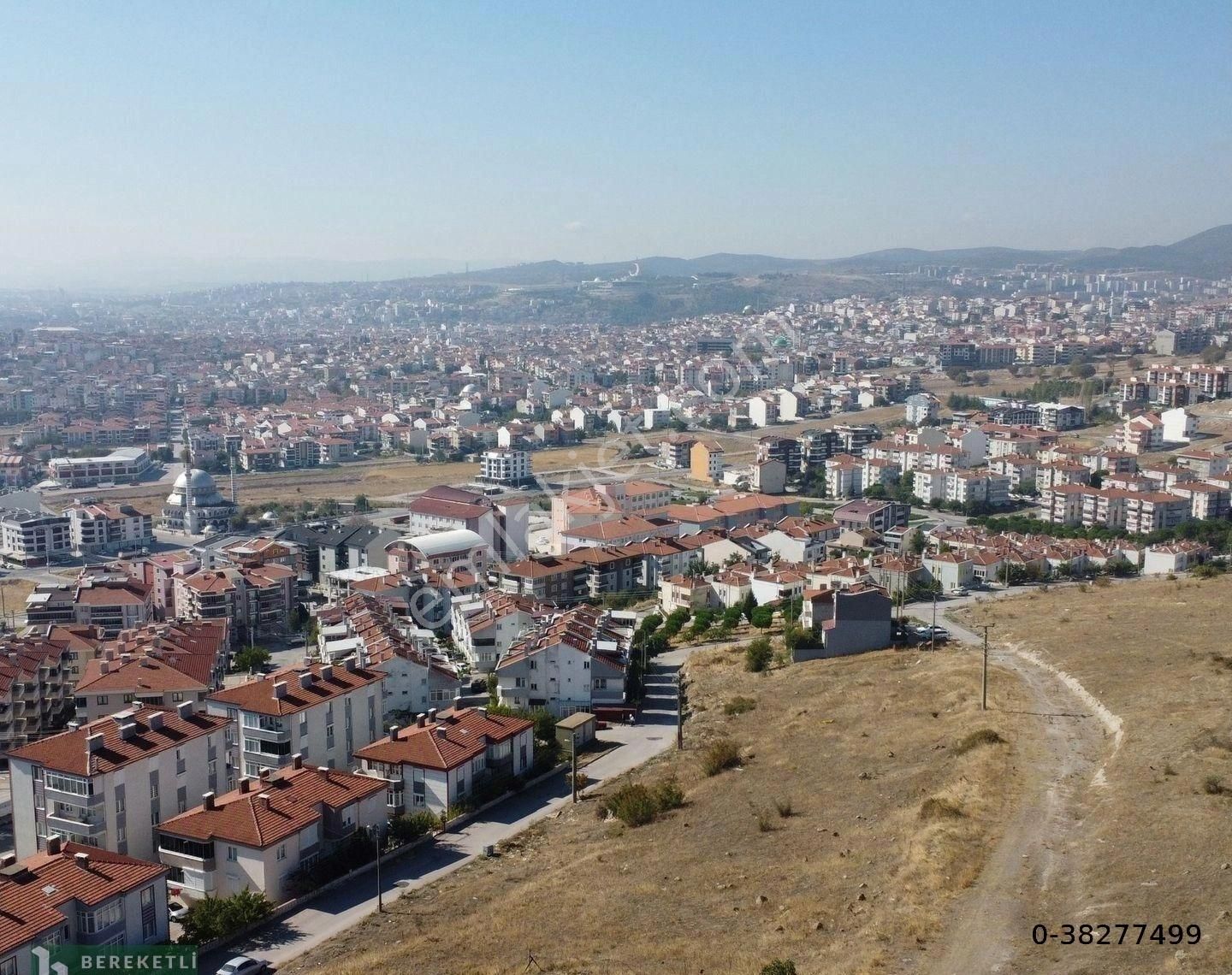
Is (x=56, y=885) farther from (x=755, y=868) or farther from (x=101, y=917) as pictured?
(x=755, y=868)

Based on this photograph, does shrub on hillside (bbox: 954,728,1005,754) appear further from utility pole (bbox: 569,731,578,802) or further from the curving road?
utility pole (bbox: 569,731,578,802)

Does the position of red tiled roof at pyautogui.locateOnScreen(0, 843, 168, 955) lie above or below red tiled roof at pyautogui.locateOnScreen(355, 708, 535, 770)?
above

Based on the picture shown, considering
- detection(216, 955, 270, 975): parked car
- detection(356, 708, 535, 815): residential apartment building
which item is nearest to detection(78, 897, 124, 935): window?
detection(216, 955, 270, 975): parked car

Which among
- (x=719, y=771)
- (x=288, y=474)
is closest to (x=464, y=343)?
(x=288, y=474)

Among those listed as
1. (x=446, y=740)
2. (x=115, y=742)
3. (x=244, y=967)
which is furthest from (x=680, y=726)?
(x=244, y=967)

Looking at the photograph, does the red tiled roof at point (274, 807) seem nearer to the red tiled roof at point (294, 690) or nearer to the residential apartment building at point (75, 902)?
the residential apartment building at point (75, 902)

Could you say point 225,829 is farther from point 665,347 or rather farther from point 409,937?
point 665,347
